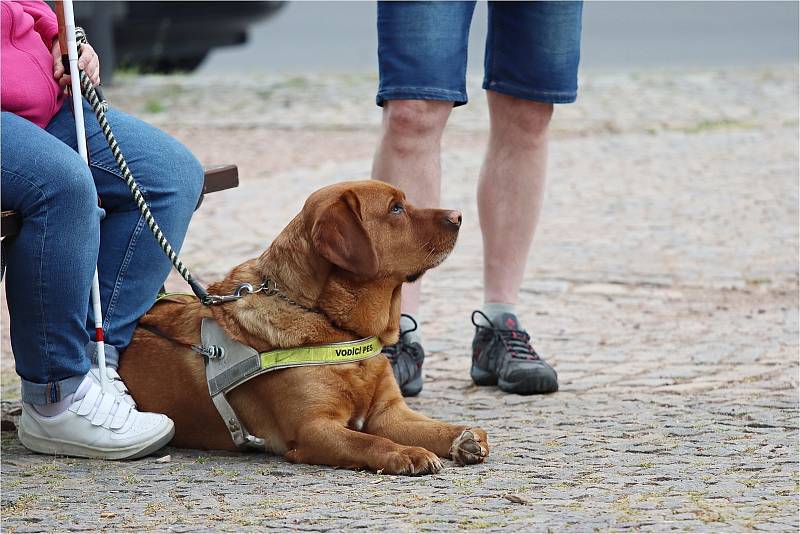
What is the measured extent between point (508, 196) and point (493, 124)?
0.94 feet

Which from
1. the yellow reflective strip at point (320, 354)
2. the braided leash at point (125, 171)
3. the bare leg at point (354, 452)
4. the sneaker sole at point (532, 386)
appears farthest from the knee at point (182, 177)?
the sneaker sole at point (532, 386)

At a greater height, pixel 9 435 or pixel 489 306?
pixel 489 306

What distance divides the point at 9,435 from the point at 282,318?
3.53 feet

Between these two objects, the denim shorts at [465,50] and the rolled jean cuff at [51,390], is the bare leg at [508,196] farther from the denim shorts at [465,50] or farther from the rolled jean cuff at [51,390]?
the rolled jean cuff at [51,390]

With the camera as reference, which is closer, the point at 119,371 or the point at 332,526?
the point at 332,526

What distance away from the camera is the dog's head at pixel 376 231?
11.5 feet

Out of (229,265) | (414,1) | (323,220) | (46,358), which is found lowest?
(229,265)

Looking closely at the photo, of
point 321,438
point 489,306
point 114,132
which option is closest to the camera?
point 321,438

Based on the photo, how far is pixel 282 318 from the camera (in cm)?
360

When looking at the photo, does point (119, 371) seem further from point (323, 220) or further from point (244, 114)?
point (244, 114)

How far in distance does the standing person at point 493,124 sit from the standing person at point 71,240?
2.67 feet

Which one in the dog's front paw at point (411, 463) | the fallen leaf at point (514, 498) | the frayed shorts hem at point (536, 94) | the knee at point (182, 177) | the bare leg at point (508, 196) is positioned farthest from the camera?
the bare leg at point (508, 196)

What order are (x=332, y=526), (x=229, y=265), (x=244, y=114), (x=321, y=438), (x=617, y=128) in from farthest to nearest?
(x=244, y=114), (x=617, y=128), (x=229, y=265), (x=321, y=438), (x=332, y=526)

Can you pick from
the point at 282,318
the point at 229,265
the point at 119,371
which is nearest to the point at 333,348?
the point at 282,318
